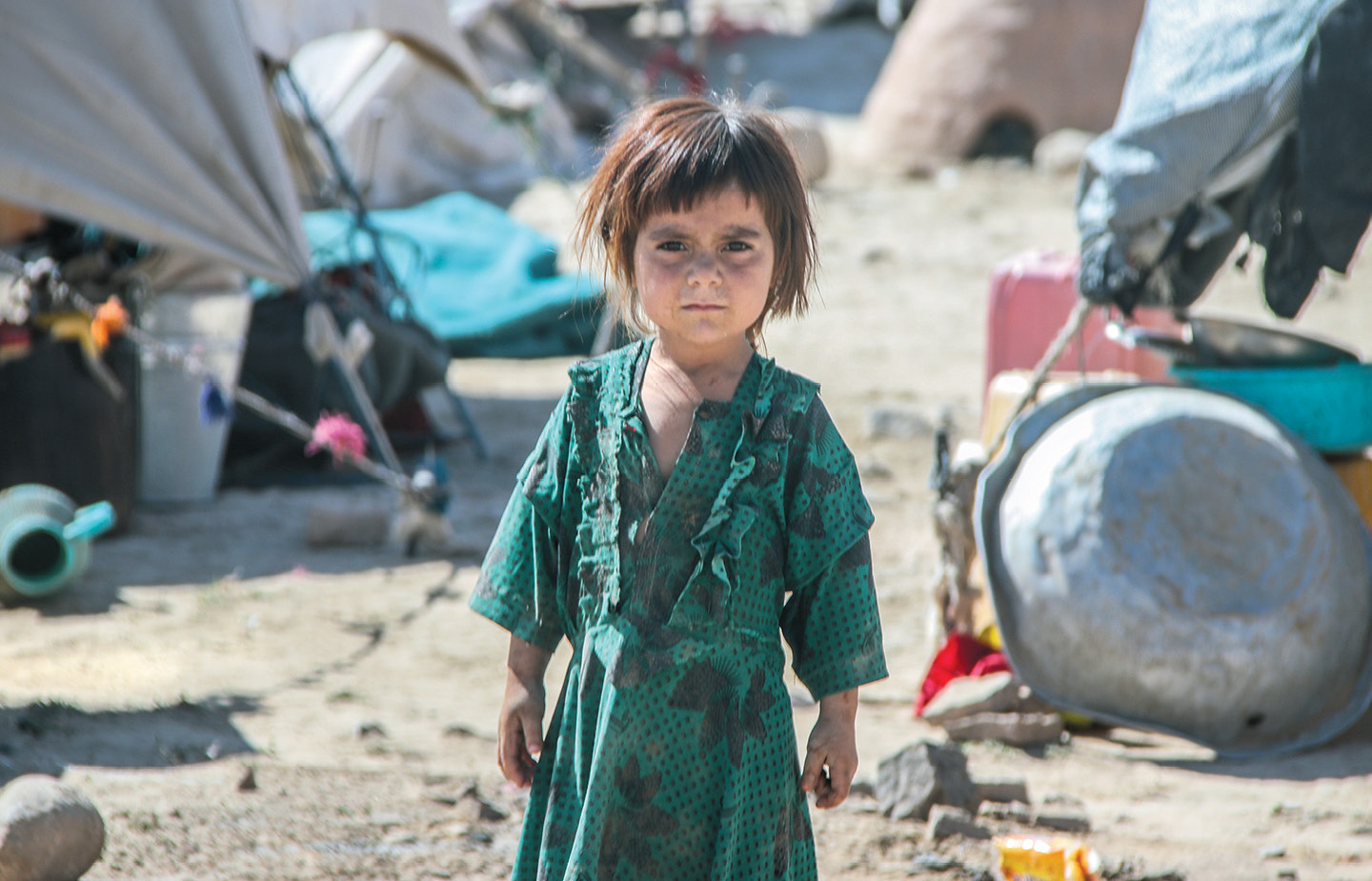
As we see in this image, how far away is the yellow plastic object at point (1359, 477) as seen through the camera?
155 inches

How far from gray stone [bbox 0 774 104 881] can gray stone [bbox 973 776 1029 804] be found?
179 centimetres

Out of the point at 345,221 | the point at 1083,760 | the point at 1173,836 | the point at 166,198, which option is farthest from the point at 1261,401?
the point at 345,221

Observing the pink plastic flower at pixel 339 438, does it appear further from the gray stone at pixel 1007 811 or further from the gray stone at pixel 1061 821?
the gray stone at pixel 1061 821

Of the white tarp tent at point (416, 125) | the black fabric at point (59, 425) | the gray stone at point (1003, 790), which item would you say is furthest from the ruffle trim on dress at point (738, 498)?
the white tarp tent at point (416, 125)

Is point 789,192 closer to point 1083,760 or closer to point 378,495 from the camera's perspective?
point 1083,760

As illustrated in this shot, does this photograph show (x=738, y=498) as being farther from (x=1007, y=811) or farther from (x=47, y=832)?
(x=1007, y=811)

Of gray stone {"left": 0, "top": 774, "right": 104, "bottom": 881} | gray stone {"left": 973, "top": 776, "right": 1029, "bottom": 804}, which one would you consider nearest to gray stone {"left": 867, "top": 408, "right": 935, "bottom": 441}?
gray stone {"left": 973, "top": 776, "right": 1029, "bottom": 804}

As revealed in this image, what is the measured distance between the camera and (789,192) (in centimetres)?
185

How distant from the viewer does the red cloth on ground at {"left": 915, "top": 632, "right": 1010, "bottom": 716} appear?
3.90 metres

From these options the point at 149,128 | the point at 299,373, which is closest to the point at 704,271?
the point at 149,128

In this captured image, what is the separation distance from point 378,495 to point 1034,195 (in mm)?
8156

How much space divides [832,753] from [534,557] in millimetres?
463

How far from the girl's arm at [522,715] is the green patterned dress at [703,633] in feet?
0.11

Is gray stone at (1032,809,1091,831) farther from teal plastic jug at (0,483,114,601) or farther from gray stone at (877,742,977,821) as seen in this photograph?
teal plastic jug at (0,483,114,601)
